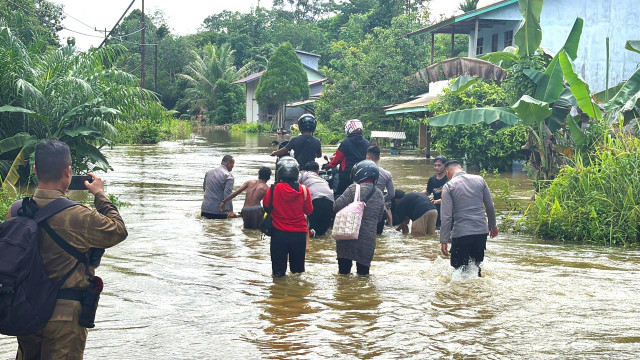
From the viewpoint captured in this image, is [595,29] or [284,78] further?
[284,78]

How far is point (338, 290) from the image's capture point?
28.1ft

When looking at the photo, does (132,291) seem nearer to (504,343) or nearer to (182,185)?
(504,343)

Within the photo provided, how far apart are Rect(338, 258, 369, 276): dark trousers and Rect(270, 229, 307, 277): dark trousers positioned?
0.55 metres

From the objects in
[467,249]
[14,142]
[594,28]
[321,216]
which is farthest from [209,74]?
[467,249]

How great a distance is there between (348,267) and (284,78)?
50.4 metres

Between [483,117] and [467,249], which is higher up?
[483,117]

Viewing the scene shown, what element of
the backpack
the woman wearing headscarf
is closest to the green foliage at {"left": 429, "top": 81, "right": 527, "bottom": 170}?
the woman wearing headscarf

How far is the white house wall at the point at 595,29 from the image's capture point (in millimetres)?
29453

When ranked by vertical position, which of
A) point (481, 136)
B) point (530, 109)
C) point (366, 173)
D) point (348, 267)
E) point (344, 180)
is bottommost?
point (348, 267)

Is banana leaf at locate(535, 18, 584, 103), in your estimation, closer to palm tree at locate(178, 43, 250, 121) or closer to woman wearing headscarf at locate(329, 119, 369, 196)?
woman wearing headscarf at locate(329, 119, 369, 196)

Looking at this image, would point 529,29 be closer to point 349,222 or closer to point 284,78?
point 349,222

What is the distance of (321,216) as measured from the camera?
12.0 meters

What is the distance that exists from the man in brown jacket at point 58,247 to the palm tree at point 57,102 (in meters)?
11.8

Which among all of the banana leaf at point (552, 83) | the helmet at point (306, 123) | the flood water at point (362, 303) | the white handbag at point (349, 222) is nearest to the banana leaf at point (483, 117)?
the banana leaf at point (552, 83)
